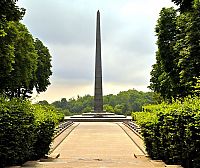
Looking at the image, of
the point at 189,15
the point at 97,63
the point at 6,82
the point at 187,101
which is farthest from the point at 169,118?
the point at 97,63

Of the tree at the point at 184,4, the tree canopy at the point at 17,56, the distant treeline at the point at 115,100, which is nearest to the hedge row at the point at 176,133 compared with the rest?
the tree canopy at the point at 17,56

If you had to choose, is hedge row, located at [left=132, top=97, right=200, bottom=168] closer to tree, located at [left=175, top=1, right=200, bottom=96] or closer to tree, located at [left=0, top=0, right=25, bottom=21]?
tree, located at [left=0, top=0, right=25, bottom=21]

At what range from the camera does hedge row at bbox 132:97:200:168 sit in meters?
7.43

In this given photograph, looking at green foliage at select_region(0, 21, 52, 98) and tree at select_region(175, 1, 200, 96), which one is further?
tree at select_region(175, 1, 200, 96)

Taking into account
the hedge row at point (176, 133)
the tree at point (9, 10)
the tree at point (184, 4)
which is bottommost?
the hedge row at point (176, 133)

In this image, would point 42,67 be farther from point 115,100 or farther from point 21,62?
point 115,100

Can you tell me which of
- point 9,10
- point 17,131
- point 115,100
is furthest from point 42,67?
point 115,100

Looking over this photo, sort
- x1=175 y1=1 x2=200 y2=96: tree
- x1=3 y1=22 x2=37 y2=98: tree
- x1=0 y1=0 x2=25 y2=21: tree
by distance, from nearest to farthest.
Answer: x1=0 y1=0 x2=25 y2=21: tree → x1=175 y1=1 x2=200 y2=96: tree → x1=3 y1=22 x2=37 y2=98: tree

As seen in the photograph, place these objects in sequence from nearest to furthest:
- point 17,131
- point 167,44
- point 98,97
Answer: point 17,131
point 167,44
point 98,97

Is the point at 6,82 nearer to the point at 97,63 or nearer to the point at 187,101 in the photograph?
the point at 97,63

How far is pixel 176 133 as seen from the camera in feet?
28.5

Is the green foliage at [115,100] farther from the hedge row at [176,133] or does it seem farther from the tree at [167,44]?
the hedge row at [176,133]

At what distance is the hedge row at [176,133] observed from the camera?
743 centimetres

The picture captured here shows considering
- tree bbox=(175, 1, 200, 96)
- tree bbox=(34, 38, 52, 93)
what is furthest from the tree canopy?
tree bbox=(175, 1, 200, 96)
